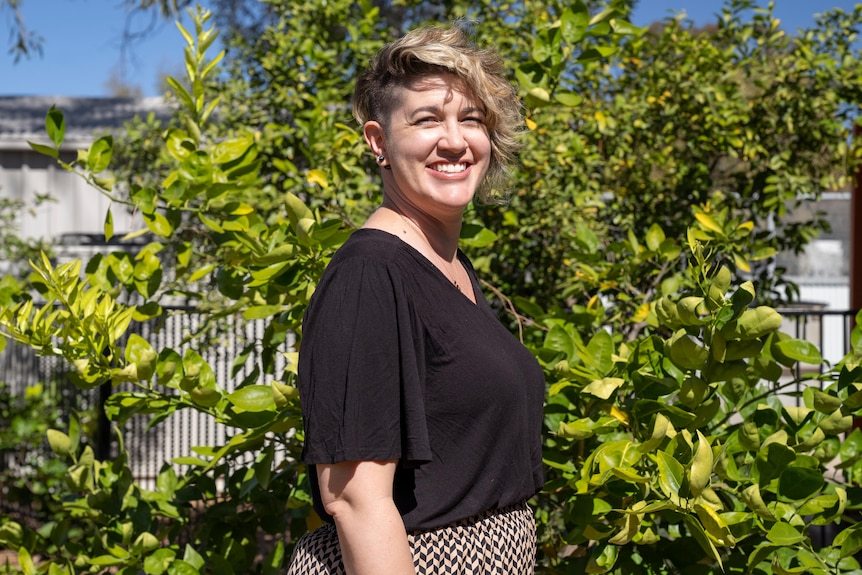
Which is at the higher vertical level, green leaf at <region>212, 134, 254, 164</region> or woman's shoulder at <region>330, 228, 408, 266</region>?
green leaf at <region>212, 134, 254, 164</region>

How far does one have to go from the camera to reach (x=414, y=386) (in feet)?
4.80

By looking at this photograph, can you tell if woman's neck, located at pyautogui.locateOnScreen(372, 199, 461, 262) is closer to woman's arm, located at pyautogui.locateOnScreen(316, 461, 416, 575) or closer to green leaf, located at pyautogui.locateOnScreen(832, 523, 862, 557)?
woman's arm, located at pyautogui.locateOnScreen(316, 461, 416, 575)

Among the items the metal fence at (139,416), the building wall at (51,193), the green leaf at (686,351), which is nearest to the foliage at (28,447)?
the metal fence at (139,416)

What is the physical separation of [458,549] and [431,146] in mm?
733

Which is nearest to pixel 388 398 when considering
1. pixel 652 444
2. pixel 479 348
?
pixel 479 348

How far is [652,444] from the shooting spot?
175 cm

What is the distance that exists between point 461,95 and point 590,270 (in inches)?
49.5

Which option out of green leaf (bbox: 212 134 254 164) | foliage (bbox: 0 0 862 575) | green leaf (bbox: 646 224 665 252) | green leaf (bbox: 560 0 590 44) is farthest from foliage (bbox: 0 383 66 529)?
green leaf (bbox: 560 0 590 44)

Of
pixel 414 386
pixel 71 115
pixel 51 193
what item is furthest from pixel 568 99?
pixel 71 115

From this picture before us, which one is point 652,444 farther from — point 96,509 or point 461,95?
point 96,509

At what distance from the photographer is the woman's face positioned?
169 centimetres

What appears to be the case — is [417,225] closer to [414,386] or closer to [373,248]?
[373,248]

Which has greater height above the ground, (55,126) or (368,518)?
(55,126)

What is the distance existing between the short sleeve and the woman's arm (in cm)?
3
